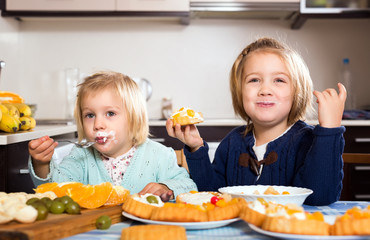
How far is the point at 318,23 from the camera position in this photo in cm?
336

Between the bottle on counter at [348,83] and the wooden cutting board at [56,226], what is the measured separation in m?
2.83

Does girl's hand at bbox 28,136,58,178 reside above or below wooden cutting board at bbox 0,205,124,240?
above

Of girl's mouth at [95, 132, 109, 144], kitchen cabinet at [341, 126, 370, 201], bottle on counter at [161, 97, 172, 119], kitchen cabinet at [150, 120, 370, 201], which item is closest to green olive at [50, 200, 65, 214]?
girl's mouth at [95, 132, 109, 144]

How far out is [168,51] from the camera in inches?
133

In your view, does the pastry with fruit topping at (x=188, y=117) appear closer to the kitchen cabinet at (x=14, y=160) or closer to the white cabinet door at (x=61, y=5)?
the kitchen cabinet at (x=14, y=160)

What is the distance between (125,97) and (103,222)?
77 centimetres

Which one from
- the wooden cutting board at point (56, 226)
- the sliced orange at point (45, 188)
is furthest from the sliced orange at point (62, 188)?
the wooden cutting board at point (56, 226)

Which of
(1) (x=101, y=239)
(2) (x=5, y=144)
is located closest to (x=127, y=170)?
(2) (x=5, y=144)

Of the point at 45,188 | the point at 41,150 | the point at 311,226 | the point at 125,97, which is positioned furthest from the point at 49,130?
the point at 311,226

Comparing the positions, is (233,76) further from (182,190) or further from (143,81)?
(143,81)

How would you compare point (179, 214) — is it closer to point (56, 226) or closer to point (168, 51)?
point (56, 226)

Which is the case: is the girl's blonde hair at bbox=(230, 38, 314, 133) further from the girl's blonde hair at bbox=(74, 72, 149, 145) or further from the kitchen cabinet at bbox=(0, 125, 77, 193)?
the kitchen cabinet at bbox=(0, 125, 77, 193)

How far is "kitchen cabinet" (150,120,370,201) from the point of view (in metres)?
2.74

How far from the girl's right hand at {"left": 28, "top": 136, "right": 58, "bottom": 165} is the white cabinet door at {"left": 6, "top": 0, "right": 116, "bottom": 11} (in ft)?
6.42
